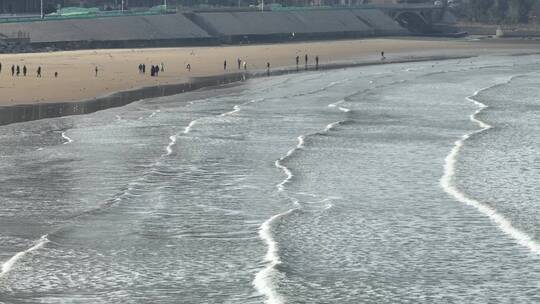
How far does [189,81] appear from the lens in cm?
9744

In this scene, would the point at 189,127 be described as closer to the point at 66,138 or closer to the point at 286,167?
the point at 66,138

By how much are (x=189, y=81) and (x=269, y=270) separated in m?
69.8

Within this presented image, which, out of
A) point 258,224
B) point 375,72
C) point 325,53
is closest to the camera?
point 258,224

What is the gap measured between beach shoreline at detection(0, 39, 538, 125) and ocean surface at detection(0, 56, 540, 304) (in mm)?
4098

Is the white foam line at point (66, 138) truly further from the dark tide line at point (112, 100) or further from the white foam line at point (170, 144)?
the dark tide line at point (112, 100)

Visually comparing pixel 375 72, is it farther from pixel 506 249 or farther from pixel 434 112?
pixel 506 249

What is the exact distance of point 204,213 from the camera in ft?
117

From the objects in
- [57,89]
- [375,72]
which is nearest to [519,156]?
[57,89]

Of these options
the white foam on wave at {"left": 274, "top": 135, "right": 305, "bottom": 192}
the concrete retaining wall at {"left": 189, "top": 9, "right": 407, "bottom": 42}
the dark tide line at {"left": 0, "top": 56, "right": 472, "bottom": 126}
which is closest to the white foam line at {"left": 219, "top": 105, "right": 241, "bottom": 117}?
the dark tide line at {"left": 0, "top": 56, "right": 472, "bottom": 126}

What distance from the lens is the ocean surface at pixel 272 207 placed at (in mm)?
27359

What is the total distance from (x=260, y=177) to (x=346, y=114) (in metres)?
25.0

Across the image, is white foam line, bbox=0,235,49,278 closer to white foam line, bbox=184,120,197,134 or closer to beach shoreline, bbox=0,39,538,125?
white foam line, bbox=184,120,197,134

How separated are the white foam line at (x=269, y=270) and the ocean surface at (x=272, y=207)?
9 cm

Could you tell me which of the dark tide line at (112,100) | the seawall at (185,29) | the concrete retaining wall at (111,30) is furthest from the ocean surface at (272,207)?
the seawall at (185,29)
